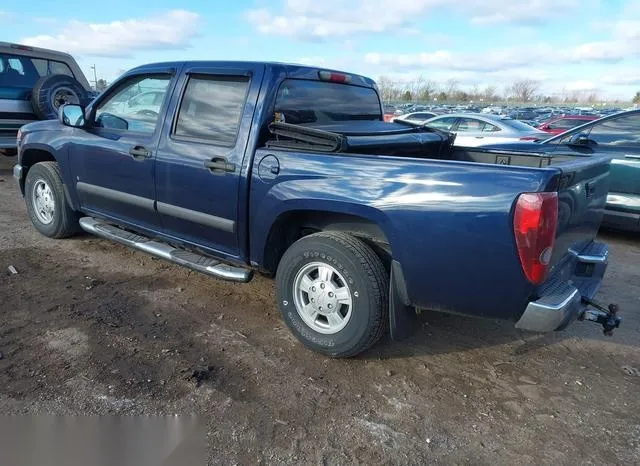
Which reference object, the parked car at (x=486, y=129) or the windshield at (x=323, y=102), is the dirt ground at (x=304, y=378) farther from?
the parked car at (x=486, y=129)

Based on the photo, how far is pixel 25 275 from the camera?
4465 mm

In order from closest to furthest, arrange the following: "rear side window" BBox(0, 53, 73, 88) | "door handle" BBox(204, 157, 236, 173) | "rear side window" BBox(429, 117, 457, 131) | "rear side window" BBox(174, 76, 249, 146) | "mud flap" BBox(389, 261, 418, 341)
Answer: "mud flap" BBox(389, 261, 418, 341) → "door handle" BBox(204, 157, 236, 173) → "rear side window" BBox(174, 76, 249, 146) → "rear side window" BBox(0, 53, 73, 88) → "rear side window" BBox(429, 117, 457, 131)

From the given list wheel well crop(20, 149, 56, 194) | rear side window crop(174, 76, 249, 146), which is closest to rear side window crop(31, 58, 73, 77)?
wheel well crop(20, 149, 56, 194)

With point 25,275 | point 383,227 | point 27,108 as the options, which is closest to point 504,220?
point 383,227

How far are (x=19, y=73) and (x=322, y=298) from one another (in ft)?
26.4

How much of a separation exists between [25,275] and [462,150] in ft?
13.1

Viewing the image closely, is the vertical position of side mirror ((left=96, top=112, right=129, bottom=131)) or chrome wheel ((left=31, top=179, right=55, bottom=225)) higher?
side mirror ((left=96, top=112, right=129, bottom=131))

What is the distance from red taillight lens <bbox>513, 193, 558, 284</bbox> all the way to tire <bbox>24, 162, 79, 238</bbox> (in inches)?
173

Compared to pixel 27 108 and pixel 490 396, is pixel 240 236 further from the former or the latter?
pixel 27 108

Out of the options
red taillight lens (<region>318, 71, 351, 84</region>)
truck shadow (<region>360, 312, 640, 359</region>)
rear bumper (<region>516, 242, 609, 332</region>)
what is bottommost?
truck shadow (<region>360, 312, 640, 359</region>)

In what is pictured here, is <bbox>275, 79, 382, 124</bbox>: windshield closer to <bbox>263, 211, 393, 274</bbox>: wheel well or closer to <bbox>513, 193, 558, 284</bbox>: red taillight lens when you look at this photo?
<bbox>263, 211, 393, 274</bbox>: wheel well

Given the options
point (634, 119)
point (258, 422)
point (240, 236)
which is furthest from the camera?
point (634, 119)

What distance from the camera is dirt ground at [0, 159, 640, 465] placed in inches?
102

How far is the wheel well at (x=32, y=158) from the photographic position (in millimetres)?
5414
